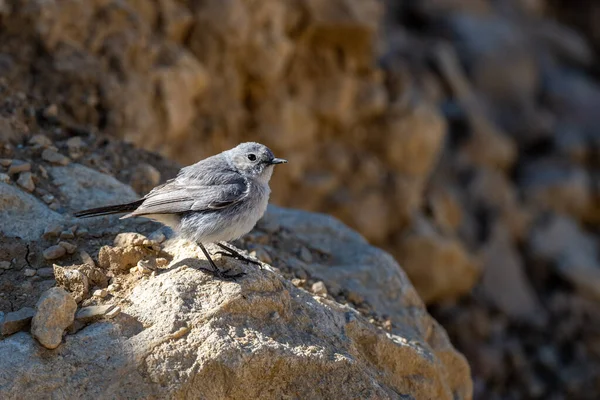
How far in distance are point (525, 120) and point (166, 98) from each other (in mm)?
7679

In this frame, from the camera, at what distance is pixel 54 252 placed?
12.7ft

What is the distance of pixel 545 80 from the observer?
1356 centimetres

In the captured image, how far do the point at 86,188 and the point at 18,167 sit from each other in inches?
16.8

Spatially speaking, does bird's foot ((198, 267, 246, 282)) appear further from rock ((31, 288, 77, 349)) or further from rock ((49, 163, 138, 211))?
rock ((49, 163, 138, 211))

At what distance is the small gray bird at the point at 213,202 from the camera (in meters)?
4.00

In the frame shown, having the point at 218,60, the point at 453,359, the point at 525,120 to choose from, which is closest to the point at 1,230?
the point at 453,359

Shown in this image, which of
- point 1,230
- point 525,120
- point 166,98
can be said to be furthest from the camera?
point 525,120

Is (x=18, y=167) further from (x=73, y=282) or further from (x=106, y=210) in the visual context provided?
(x=73, y=282)

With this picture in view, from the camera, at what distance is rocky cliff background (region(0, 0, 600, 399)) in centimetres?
644

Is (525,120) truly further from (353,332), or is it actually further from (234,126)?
(353,332)

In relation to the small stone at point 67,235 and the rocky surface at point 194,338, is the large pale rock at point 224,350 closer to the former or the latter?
the rocky surface at point 194,338

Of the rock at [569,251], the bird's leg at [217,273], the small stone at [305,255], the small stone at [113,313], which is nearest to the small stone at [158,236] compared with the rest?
the bird's leg at [217,273]

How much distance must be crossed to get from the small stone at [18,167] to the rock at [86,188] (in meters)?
0.17

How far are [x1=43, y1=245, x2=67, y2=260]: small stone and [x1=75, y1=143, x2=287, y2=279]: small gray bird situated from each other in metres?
0.20
